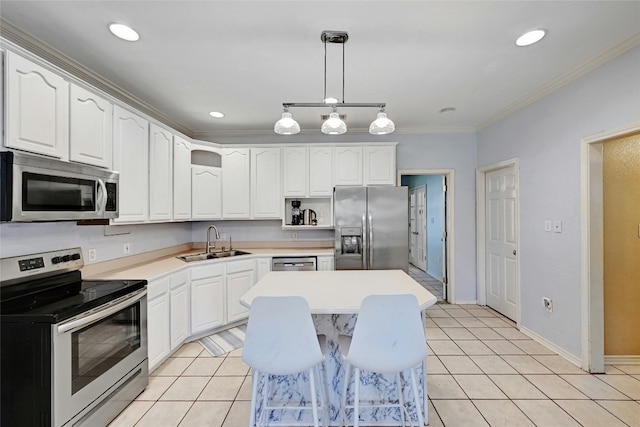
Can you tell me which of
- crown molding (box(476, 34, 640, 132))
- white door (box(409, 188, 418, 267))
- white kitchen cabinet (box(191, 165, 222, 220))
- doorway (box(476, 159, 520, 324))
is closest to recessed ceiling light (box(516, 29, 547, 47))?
crown molding (box(476, 34, 640, 132))

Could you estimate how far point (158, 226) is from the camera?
3.49 m

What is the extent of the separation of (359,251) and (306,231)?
1.01 meters

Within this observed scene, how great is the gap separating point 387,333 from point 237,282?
244 centimetres

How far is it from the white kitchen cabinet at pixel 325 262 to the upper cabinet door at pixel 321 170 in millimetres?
850

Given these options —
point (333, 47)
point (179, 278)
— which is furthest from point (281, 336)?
point (333, 47)

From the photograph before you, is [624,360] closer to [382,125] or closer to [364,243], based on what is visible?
[364,243]

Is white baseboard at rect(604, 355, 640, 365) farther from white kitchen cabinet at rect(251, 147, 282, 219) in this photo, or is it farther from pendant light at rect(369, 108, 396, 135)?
white kitchen cabinet at rect(251, 147, 282, 219)

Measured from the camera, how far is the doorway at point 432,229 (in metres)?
4.36

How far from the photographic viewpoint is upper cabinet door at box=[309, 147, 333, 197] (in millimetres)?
4023

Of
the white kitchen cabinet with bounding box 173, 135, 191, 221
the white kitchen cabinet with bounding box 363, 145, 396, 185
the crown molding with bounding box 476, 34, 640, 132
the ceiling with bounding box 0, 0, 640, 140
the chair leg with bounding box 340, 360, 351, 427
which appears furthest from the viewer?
the white kitchen cabinet with bounding box 363, 145, 396, 185

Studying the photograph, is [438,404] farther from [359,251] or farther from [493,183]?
[493,183]

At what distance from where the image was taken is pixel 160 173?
3.04 meters

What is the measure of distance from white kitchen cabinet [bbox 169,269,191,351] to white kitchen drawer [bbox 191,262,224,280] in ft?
0.31

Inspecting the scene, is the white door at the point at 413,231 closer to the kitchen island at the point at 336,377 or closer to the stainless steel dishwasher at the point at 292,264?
the stainless steel dishwasher at the point at 292,264
